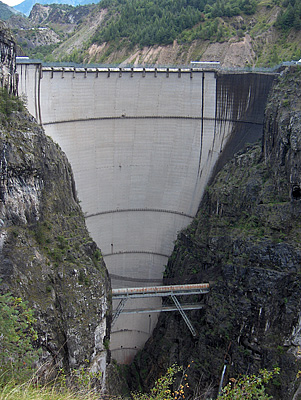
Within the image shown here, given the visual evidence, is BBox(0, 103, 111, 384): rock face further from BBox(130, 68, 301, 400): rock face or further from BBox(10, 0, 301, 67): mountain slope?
BBox(10, 0, 301, 67): mountain slope

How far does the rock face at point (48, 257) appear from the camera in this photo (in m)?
20.4

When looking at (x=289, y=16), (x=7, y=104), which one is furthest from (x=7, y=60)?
(x=289, y=16)

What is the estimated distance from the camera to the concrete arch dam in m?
32.8

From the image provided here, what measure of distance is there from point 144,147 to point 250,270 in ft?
41.8

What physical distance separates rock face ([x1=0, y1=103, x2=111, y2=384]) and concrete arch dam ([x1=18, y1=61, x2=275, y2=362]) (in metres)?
8.27

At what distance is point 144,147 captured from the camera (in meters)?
34.4

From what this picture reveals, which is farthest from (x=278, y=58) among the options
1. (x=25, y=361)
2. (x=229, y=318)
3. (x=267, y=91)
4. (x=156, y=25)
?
(x=25, y=361)

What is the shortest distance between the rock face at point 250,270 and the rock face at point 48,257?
6742 mm

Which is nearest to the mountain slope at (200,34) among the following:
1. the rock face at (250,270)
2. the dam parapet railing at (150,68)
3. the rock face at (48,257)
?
the dam parapet railing at (150,68)

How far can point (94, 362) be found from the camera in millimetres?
22828

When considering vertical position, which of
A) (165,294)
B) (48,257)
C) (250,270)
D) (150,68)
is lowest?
(165,294)

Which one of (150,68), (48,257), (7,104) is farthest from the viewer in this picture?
(150,68)

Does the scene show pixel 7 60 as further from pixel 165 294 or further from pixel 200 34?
pixel 200 34

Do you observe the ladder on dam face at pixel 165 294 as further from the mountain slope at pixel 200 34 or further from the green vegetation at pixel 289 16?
the green vegetation at pixel 289 16
